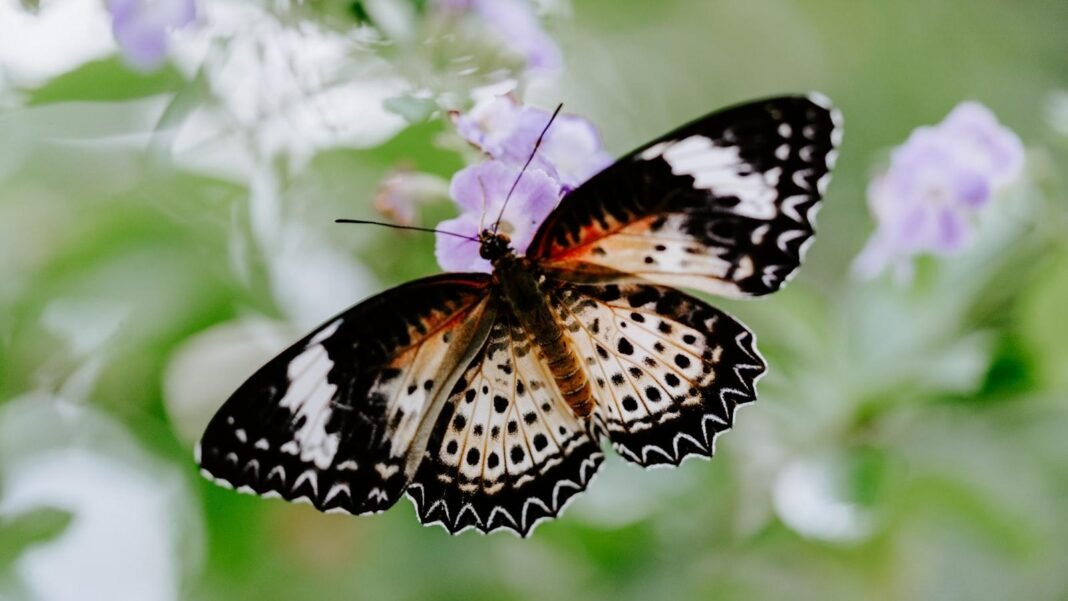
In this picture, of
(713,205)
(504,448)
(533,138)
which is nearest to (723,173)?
(713,205)

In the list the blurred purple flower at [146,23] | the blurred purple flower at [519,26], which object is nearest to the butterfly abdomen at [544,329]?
the blurred purple flower at [519,26]

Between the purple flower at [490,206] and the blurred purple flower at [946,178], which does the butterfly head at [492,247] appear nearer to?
the purple flower at [490,206]

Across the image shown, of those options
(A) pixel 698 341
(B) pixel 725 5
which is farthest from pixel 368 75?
(B) pixel 725 5

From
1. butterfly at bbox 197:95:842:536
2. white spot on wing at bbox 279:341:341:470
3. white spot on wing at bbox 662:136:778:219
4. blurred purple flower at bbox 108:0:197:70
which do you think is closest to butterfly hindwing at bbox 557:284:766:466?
butterfly at bbox 197:95:842:536

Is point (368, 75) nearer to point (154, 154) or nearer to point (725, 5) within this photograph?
point (154, 154)

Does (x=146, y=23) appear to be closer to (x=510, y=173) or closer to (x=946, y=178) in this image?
(x=510, y=173)
